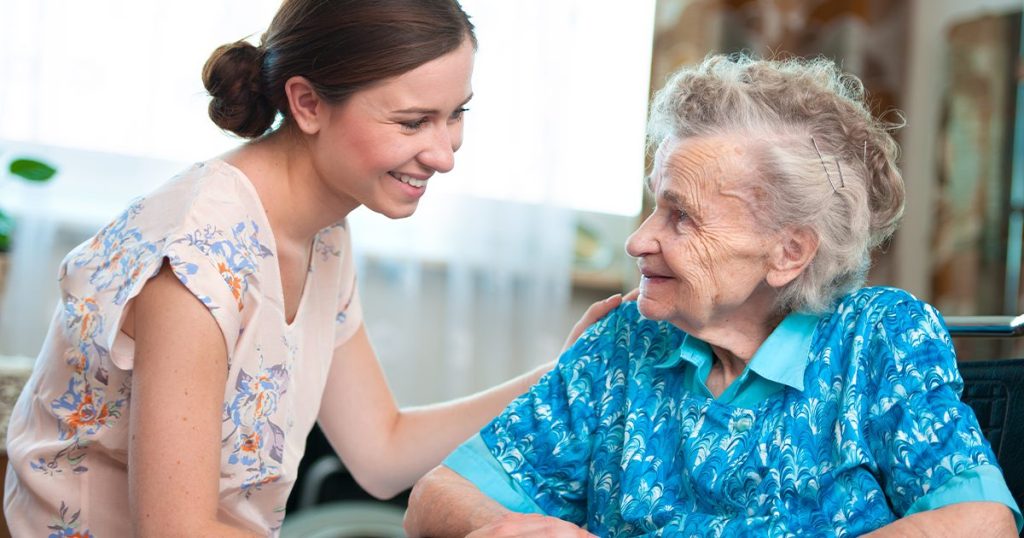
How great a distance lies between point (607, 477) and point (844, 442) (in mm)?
317

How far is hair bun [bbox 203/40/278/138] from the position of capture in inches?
60.3

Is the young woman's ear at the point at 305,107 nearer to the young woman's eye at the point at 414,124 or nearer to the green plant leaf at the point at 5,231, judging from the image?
the young woman's eye at the point at 414,124

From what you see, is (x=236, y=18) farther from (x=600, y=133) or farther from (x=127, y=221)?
(x=127, y=221)

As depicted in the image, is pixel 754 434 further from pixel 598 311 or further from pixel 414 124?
pixel 414 124

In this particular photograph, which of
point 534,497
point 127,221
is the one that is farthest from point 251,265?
point 534,497

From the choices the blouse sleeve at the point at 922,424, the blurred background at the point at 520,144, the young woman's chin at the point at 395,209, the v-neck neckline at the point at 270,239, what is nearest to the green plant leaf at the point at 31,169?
the blurred background at the point at 520,144

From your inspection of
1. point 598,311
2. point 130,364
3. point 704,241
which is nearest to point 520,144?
point 598,311

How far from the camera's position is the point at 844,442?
1305 mm

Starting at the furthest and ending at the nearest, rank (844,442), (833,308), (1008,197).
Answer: (1008,197) < (833,308) < (844,442)

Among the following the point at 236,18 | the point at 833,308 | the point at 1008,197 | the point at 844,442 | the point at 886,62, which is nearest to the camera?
the point at 844,442

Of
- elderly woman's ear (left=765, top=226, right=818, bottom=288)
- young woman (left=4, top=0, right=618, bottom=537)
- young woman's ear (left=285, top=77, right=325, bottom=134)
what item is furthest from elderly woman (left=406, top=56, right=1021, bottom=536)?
young woman's ear (left=285, top=77, right=325, bottom=134)

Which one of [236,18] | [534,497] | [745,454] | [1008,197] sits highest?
[236,18]

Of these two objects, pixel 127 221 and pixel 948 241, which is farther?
pixel 948 241

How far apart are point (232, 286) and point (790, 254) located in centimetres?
70
